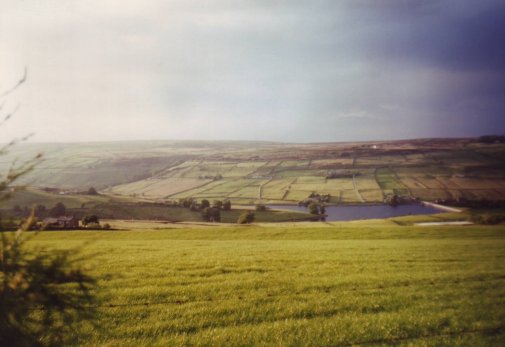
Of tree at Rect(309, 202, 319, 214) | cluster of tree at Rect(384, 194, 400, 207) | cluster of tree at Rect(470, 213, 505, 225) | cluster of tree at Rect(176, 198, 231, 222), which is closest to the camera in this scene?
cluster of tree at Rect(470, 213, 505, 225)

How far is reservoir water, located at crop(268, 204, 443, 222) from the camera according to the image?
391ft

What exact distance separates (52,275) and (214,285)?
10.8 m

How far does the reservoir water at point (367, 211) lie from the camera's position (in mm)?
119250

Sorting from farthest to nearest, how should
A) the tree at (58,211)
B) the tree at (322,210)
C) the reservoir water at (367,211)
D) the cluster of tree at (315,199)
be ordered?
the cluster of tree at (315,199) < the tree at (322,210) < the reservoir water at (367,211) < the tree at (58,211)

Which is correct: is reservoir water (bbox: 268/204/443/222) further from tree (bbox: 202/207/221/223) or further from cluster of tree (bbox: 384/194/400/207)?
tree (bbox: 202/207/221/223)

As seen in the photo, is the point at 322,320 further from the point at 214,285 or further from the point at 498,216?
the point at 498,216

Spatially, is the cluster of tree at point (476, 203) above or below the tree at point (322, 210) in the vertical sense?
above

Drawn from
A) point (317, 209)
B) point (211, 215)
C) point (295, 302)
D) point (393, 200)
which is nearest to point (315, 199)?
point (317, 209)

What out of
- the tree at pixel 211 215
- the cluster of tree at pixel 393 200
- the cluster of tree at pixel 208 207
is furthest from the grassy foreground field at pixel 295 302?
the cluster of tree at pixel 393 200

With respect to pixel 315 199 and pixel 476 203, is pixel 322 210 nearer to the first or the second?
pixel 315 199

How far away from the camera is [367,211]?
129000mm

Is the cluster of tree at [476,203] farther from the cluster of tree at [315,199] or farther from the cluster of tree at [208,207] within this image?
the cluster of tree at [208,207]

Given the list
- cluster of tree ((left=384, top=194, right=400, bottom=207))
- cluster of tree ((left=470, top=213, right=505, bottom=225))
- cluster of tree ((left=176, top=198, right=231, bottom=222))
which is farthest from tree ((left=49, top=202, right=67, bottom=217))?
cluster of tree ((left=384, top=194, right=400, bottom=207))

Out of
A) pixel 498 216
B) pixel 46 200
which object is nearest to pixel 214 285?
pixel 498 216
